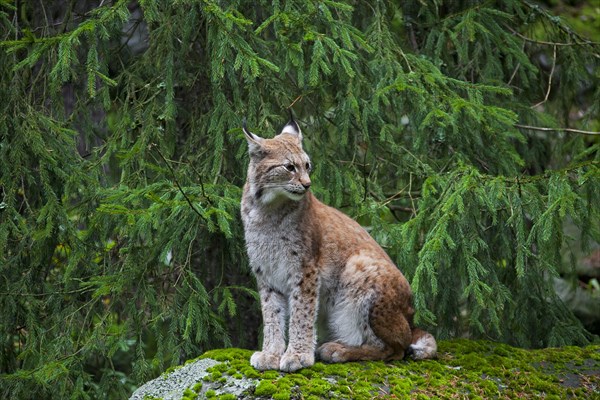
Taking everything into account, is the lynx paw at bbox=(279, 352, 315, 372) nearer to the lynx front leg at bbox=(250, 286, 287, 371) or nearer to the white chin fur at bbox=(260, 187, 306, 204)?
the lynx front leg at bbox=(250, 286, 287, 371)

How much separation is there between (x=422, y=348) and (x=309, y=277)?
921 millimetres

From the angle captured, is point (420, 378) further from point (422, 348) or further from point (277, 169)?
point (277, 169)

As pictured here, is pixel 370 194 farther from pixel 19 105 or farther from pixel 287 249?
pixel 19 105

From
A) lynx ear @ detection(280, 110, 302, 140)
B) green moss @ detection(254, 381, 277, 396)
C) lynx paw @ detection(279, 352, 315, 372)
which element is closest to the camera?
green moss @ detection(254, 381, 277, 396)

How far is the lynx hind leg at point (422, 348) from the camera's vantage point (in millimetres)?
5520

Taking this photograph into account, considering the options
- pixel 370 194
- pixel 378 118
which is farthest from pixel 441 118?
pixel 370 194

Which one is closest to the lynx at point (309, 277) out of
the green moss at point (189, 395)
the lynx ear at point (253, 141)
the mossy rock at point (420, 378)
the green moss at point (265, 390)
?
the lynx ear at point (253, 141)

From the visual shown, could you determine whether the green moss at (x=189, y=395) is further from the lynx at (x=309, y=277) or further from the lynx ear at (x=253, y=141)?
the lynx ear at (x=253, y=141)

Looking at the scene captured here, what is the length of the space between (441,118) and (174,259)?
92.6 inches

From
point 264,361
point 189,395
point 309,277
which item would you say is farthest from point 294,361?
point 189,395

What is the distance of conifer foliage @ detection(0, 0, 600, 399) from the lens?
5727 mm

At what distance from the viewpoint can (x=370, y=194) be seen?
6.84m

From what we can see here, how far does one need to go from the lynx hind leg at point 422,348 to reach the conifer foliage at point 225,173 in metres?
0.18

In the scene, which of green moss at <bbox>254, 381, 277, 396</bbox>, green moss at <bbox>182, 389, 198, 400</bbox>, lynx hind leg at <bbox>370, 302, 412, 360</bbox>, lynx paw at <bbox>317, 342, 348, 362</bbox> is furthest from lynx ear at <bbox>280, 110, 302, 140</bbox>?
green moss at <bbox>182, 389, 198, 400</bbox>
